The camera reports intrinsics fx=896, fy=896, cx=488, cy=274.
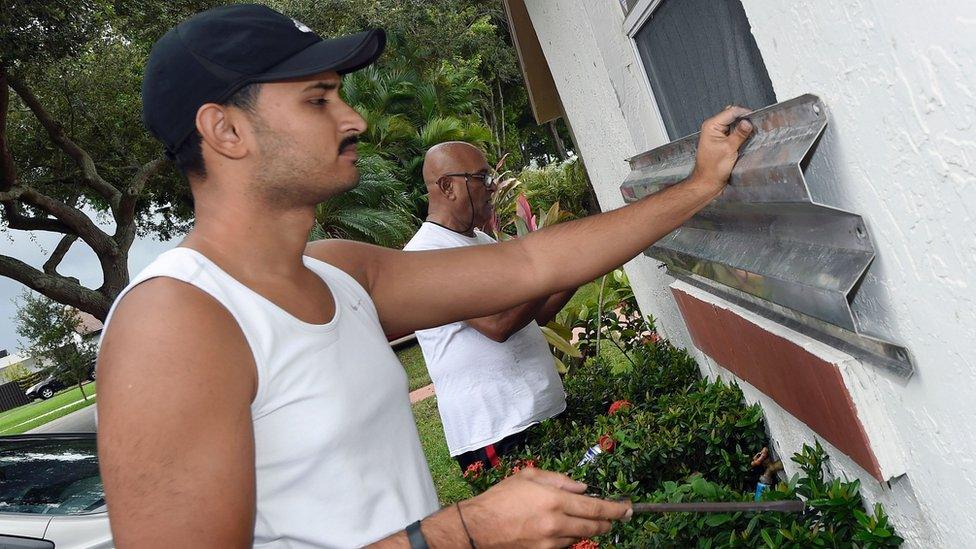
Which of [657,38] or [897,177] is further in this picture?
[657,38]

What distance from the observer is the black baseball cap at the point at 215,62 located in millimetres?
1863

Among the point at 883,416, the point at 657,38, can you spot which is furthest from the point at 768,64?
the point at 657,38

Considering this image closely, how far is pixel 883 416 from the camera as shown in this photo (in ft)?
5.85

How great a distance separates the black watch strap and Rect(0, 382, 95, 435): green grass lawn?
30145 millimetres

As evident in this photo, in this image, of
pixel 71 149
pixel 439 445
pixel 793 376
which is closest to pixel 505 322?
pixel 793 376

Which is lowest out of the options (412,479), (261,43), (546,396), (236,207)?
(546,396)

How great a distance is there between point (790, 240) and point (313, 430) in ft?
3.49

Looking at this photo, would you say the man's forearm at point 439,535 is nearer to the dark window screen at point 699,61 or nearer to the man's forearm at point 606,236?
the man's forearm at point 606,236

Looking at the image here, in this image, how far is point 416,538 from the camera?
1659 mm

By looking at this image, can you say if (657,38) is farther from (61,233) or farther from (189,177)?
(61,233)

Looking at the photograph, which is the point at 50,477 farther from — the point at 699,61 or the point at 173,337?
the point at 699,61

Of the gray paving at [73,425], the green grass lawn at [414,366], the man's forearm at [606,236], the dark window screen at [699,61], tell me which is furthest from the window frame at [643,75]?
the gray paving at [73,425]

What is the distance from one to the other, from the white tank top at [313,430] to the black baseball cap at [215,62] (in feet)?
1.02

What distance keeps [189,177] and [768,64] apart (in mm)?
1271
